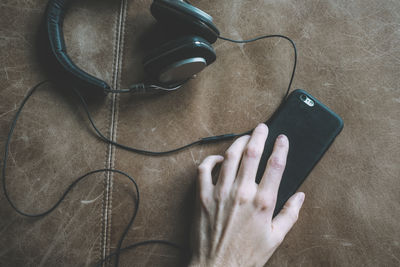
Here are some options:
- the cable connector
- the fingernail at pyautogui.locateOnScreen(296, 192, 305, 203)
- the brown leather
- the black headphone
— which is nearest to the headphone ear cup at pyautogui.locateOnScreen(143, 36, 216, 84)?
the black headphone

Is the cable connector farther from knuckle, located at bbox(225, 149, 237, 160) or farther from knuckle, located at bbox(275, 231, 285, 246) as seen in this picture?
knuckle, located at bbox(275, 231, 285, 246)

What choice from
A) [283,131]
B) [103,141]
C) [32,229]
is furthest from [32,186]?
[283,131]

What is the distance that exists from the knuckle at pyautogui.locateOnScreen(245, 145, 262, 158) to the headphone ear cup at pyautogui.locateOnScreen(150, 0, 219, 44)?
34 centimetres

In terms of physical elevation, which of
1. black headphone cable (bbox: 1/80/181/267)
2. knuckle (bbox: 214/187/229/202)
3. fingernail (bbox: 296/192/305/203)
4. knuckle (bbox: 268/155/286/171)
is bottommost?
black headphone cable (bbox: 1/80/181/267)

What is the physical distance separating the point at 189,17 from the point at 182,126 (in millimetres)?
314

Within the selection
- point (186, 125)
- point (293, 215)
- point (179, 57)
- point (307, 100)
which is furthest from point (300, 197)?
point (179, 57)

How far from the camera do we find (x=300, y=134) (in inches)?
31.9

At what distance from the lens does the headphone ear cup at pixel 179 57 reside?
69cm

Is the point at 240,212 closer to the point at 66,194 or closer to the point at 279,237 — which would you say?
the point at 279,237

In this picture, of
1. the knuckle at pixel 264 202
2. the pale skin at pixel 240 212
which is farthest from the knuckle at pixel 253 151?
the knuckle at pixel 264 202

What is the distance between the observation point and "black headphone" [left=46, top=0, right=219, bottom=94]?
2.26 ft

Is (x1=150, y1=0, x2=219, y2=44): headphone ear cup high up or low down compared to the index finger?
up

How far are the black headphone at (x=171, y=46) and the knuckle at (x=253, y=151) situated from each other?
0.27m

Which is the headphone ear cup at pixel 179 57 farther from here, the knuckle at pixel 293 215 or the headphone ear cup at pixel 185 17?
the knuckle at pixel 293 215
